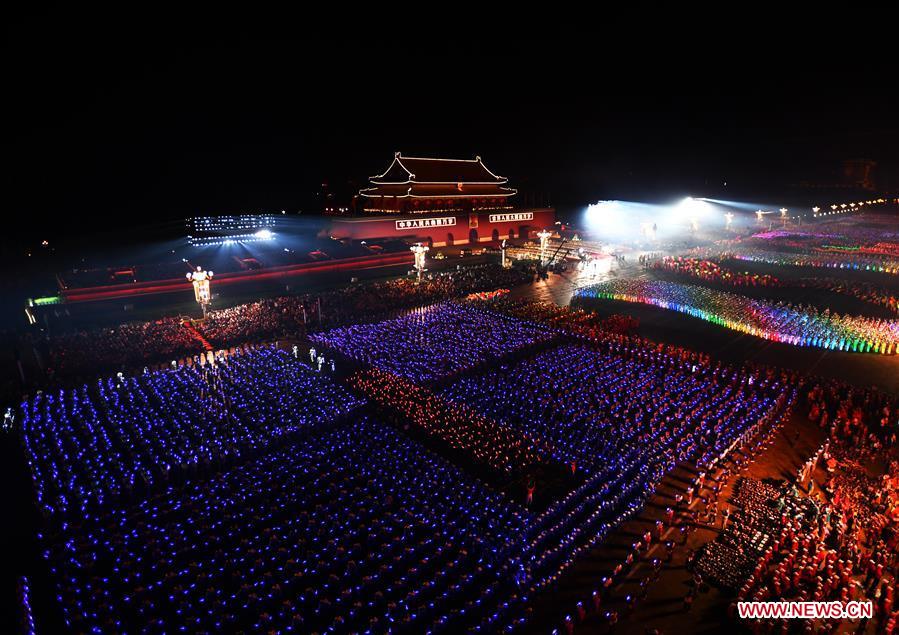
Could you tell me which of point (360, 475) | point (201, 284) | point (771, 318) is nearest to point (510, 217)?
point (771, 318)

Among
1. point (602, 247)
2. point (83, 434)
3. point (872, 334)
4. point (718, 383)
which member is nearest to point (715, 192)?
point (602, 247)

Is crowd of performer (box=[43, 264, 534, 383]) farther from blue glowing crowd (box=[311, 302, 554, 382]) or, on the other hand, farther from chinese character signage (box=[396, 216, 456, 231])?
chinese character signage (box=[396, 216, 456, 231])

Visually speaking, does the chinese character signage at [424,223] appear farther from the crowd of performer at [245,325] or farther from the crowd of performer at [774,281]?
the crowd of performer at [774,281]

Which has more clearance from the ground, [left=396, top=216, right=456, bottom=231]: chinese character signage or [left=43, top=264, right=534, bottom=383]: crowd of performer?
[left=396, top=216, right=456, bottom=231]: chinese character signage

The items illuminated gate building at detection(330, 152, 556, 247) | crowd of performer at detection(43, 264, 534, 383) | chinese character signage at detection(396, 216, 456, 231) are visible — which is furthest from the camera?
chinese character signage at detection(396, 216, 456, 231)

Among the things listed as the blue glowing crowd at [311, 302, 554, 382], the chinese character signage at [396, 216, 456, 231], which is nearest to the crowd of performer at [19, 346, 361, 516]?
the blue glowing crowd at [311, 302, 554, 382]

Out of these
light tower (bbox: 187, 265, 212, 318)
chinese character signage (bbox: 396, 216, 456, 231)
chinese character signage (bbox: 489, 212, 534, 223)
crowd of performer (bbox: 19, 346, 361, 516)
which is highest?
chinese character signage (bbox: 489, 212, 534, 223)

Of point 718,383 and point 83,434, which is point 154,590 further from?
point 718,383
